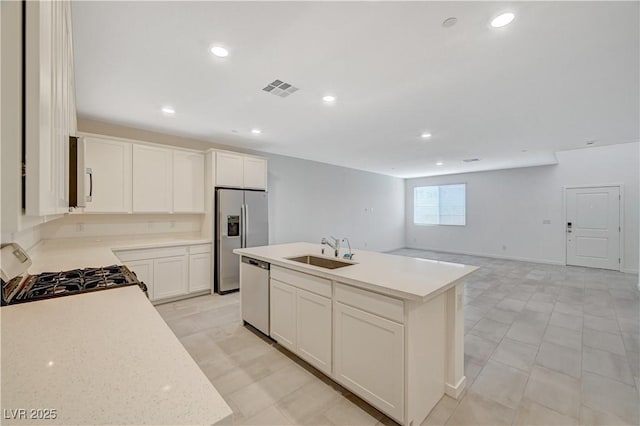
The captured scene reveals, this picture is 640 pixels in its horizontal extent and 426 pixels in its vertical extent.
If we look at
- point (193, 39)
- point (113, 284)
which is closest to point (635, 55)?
point (193, 39)

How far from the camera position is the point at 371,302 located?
69.4 inches

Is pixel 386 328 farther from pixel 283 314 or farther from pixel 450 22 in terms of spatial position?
pixel 450 22

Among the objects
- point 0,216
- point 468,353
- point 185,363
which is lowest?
point 468,353

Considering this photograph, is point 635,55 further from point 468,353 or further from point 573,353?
point 468,353

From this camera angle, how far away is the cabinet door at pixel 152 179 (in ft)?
12.3

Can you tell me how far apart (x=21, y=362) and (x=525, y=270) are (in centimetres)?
768

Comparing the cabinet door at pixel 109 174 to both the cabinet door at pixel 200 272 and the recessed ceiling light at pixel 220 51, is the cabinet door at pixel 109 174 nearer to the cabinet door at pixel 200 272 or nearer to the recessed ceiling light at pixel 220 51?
the cabinet door at pixel 200 272

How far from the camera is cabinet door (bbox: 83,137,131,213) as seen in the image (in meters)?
3.40

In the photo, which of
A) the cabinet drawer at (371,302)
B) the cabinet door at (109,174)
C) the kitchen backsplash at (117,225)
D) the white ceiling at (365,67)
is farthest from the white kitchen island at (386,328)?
the kitchen backsplash at (117,225)

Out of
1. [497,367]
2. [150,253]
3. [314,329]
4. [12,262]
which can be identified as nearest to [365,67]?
[314,329]

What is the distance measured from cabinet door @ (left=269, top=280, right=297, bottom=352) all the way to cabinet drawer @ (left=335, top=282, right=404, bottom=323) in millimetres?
627

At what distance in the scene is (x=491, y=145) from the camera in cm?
475

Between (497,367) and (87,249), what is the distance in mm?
4538

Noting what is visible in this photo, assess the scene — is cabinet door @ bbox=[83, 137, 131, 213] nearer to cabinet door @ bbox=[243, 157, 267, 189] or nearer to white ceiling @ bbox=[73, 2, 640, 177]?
white ceiling @ bbox=[73, 2, 640, 177]
